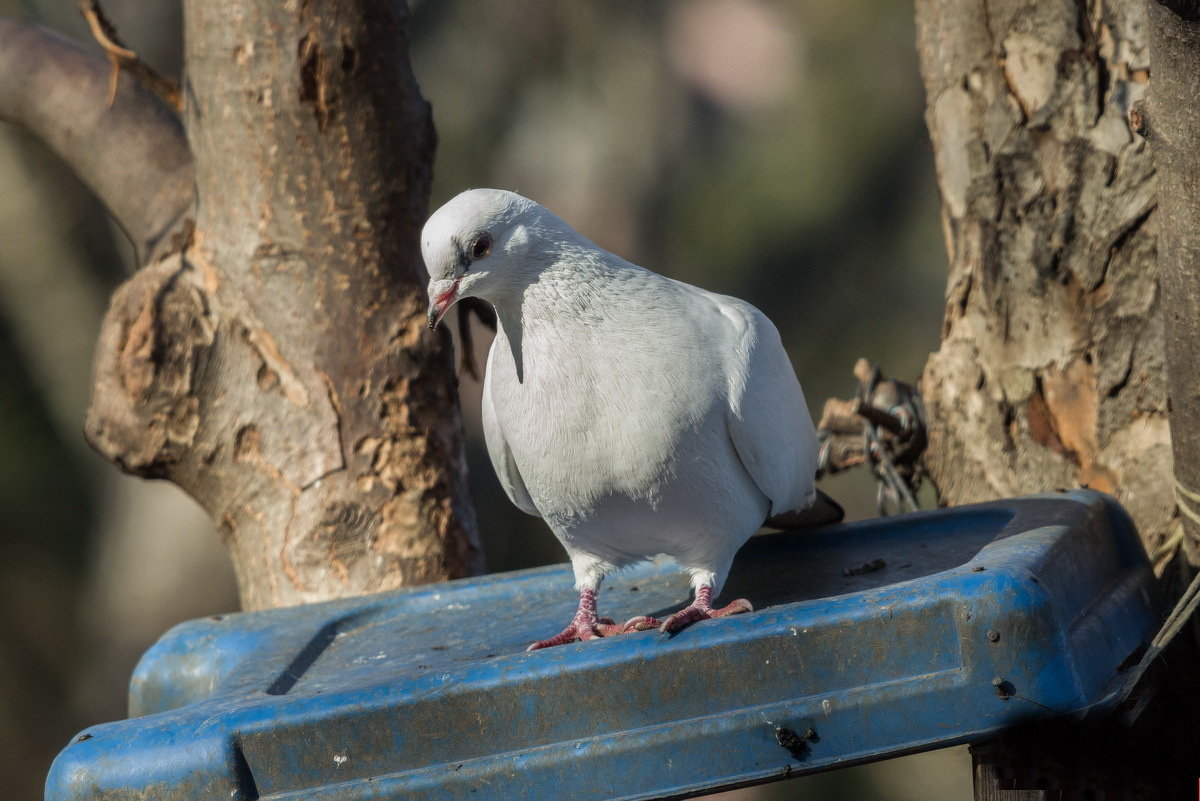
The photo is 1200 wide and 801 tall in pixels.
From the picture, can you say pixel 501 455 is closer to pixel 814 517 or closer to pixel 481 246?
pixel 481 246

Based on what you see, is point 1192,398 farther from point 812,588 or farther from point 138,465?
point 138,465

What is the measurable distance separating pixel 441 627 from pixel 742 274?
659 cm

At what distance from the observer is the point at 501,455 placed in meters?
2.90

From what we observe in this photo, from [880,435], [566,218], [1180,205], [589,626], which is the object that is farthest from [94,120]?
[566,218]

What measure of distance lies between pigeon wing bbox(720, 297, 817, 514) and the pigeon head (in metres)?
0.49

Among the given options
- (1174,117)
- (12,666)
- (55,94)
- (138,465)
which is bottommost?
(12,666)

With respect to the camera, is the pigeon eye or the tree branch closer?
the pigeon eye

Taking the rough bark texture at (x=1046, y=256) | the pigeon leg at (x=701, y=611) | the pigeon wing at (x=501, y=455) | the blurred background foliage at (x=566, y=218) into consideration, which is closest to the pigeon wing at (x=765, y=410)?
the pigeon leg at (x=701, y=611)

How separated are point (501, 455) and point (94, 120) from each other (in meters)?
2.36

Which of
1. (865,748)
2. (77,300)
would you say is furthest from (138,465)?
(77,300)

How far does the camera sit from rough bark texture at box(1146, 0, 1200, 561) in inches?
97.7

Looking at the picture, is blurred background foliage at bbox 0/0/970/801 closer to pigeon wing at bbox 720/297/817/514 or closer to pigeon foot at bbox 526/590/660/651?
pigeon wing at bbox 720/297/817/514

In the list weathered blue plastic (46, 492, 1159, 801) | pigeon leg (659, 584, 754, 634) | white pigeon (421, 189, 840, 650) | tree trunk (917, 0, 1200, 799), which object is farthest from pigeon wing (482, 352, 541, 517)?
tree trunk (917, 0, 1200, 799)

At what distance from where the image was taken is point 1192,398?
8.93 feet
